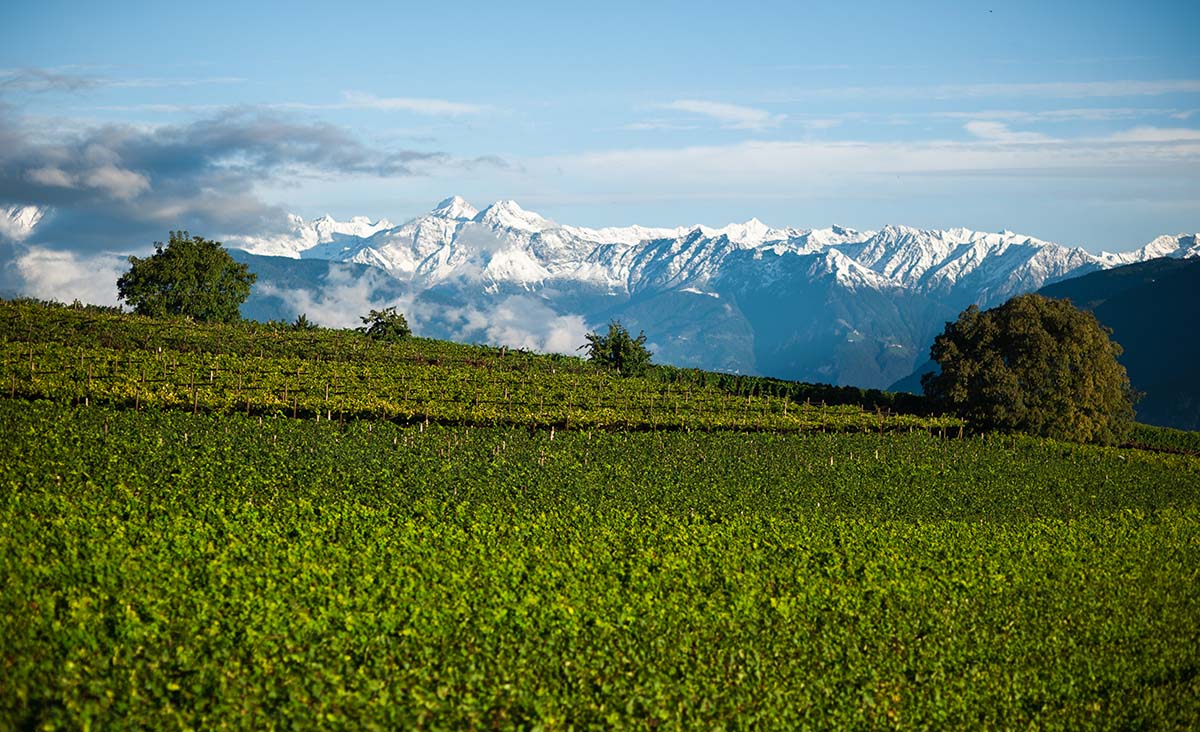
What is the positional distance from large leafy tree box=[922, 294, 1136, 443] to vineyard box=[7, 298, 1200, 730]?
90.8 feet

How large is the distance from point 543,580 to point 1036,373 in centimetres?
6873

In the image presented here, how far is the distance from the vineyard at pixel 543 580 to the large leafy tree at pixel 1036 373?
Answer: 2769cm

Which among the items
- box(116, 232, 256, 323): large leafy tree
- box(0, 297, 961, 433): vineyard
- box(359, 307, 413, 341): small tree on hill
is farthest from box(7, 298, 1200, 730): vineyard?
box(116, 232, 256, 323): large leafy tree

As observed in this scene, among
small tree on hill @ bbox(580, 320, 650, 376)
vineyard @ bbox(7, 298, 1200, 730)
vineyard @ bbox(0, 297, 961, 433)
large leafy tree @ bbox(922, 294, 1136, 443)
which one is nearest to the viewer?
vineyard @ bbox(7, 298, 1200, 730)

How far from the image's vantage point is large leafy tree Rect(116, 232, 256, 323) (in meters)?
126

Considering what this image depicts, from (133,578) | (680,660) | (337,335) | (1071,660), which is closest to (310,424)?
(133,578)

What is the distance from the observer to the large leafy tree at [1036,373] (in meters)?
82.1

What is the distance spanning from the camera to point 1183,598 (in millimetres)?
31922

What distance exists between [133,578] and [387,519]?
9877 millimetres

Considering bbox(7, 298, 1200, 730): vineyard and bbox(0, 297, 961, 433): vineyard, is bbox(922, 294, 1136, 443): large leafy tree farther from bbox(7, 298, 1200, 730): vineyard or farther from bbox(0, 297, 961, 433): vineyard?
bbox(7, 298, 1200, 730): vineyard

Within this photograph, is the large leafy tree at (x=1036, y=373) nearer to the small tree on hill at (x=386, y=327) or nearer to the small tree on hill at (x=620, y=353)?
the small tree on hill at (x=620, y=353)

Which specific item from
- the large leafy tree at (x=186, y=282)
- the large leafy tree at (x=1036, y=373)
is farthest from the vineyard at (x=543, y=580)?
the large leafy tree at (x=186, y=282)

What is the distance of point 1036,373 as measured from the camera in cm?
8275

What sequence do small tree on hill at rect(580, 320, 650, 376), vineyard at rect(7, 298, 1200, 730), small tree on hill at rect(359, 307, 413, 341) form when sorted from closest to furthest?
1. vineyard at rect(7, 298, 1200, 730)
2. small tree on hill at rect(359, 307, 413, 341)
3. small tree on hill at rect(580, 320, 650, 376)
